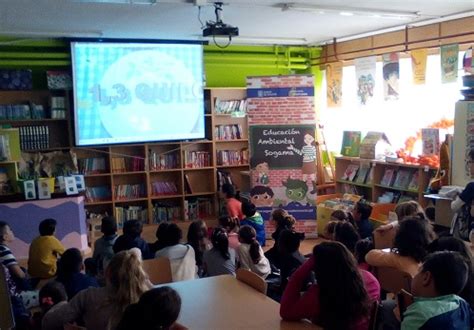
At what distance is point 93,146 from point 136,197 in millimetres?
1113

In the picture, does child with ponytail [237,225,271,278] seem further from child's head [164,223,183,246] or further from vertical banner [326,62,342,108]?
vertical banner [326,62,342,108]

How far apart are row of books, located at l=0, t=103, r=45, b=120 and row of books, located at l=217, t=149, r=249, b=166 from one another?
2.72 metres

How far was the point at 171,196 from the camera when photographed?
7887mm

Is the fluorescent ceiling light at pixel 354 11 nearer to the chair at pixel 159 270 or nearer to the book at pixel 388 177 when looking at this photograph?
the book at pixel 388 177

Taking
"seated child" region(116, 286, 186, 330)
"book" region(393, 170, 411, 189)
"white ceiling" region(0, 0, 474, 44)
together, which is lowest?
Answer: "book" region(393, 170, 411, 189)

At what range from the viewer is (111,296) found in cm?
261

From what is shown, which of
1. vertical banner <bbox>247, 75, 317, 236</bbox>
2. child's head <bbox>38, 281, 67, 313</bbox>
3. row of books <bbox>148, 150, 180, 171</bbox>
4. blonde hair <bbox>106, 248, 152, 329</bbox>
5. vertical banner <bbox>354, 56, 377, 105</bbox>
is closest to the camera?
blonde hair <bbox>106, 248, 152, 329</bbox>

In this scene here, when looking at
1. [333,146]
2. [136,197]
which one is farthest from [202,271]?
[333,146]

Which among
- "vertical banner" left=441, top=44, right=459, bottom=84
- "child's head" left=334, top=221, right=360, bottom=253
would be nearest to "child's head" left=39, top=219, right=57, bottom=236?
"child's head" left=334, top=221, right=360, bottom=253

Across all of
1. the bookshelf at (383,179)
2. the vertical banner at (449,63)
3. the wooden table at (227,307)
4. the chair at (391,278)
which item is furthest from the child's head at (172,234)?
the vertical banner at (449,63)

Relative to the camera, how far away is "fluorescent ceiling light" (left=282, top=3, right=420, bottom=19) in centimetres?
515

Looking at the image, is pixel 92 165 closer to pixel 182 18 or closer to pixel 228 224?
pixel 182 18

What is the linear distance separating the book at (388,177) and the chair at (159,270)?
4123mm

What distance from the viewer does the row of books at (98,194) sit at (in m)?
7.46
